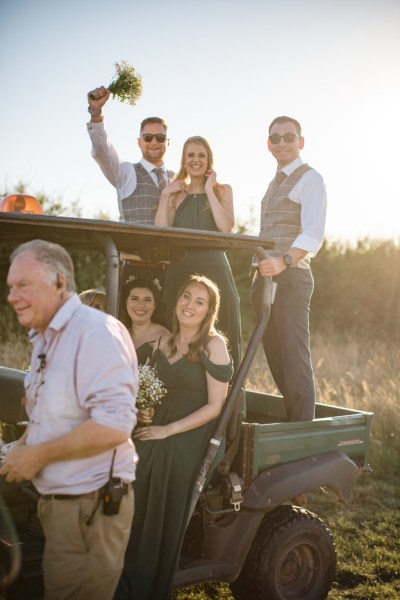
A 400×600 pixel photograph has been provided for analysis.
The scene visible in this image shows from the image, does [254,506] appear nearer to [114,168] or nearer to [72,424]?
[72,424]

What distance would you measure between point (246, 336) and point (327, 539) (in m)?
8.26

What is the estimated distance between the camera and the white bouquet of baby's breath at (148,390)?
360 cm

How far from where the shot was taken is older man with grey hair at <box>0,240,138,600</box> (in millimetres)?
2396

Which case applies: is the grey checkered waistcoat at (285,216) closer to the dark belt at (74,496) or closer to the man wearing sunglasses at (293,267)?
the man wearing sunglasses at (293,267)

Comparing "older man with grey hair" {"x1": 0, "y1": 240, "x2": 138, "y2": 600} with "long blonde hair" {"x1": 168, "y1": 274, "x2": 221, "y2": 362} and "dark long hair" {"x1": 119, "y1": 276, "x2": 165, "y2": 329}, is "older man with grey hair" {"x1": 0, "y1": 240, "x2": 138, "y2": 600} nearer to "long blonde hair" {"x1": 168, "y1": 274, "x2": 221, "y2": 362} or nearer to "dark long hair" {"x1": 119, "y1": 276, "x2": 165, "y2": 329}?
"long blonde hair" {"x1": 168, "y1": 274, "x2": 221, "y2": 362}

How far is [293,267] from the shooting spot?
172 inches

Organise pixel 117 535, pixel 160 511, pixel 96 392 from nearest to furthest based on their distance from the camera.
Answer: pixel 96 392 → pixel 117 535 → pixel 160 511

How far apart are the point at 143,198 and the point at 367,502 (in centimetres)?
322

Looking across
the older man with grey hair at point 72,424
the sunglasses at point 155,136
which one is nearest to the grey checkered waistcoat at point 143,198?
the sunglasses at point 155,136

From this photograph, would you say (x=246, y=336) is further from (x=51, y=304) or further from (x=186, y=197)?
(x=51, y=304)

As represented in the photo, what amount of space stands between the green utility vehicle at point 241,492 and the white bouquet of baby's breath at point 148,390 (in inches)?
13.3

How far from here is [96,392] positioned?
2389 millimetres

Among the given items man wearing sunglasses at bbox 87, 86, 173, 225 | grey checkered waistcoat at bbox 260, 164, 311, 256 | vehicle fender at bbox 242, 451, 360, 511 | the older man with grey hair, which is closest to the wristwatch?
grey checkered waistcoat at bbox 260, 164, 311, 256

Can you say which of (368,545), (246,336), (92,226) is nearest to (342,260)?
(246,336)
